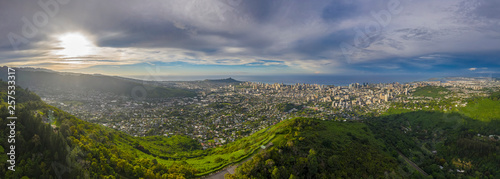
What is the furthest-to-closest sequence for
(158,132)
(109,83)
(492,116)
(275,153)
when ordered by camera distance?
(109,83) → (492,116) → (158,132) → (275,153)

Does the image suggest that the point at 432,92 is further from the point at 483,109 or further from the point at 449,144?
the point at 449,144

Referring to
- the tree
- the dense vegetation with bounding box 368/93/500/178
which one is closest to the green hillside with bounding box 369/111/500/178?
the dense vegetation with bounding box 368/93/500/178

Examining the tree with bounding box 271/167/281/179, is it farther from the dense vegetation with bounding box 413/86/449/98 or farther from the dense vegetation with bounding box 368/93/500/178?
the dense vegetation with bounding box 413/86/449/98

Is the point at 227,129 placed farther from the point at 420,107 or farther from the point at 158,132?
the point at 420,107

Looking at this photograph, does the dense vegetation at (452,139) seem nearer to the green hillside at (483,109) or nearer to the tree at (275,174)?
the green hillside at (483,109)

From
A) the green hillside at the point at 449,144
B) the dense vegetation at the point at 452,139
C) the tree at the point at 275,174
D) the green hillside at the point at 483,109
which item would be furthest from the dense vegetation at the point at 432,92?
the tree at the point at 275,174

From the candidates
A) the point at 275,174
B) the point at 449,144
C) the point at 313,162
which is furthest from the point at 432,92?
the point at 275,174

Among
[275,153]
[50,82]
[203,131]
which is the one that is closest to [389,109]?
[203,131]

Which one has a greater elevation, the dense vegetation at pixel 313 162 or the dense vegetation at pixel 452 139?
the dense vegetation at pixel 313 162

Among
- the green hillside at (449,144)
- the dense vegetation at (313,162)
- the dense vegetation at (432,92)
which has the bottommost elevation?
the green hillside at (449,144)

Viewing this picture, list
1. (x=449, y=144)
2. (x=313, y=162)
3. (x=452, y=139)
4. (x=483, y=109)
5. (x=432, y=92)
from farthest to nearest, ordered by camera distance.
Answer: (x=432, y=92), (x=483, y=109), (x=452, y=139), (x=449, y=144), (x=313, y=162)

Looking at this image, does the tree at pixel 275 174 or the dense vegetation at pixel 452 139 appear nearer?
the tree at pixel 275 174
